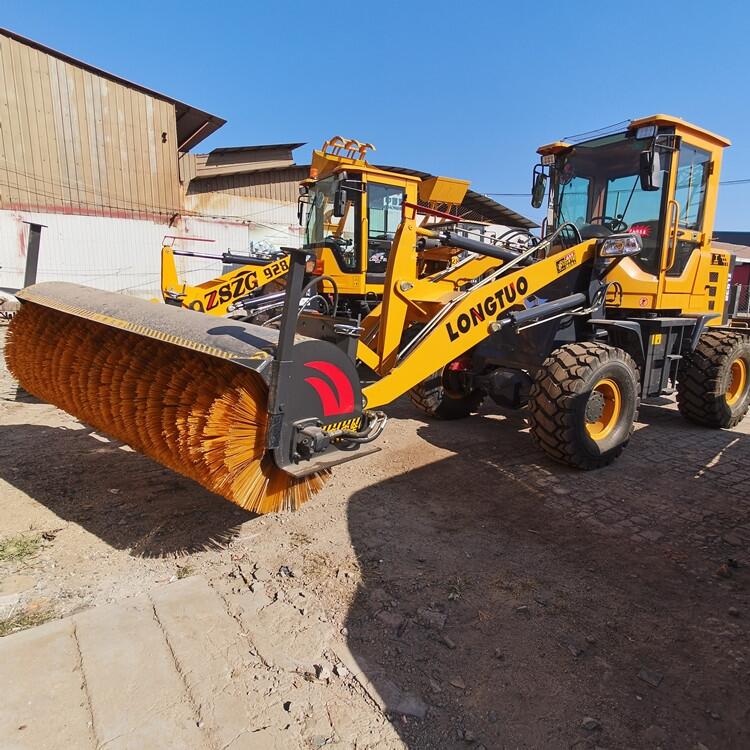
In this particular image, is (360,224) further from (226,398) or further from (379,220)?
(226,398)

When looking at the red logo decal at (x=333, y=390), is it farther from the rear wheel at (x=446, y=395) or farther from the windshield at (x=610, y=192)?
the windshield at (x=610, y=192)

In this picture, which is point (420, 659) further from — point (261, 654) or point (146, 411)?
point (146, 411)

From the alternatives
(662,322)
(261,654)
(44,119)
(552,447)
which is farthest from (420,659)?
(44,119)

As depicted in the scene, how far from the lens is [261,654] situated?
7.29ft

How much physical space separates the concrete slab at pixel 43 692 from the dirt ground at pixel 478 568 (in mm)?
234

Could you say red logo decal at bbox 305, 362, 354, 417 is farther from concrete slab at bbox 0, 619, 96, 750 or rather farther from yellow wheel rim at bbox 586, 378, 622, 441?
yellow wheel rim at bbox 586, 378, 622, 441

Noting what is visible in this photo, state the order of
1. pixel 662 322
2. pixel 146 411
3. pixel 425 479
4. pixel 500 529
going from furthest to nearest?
1. pixel 662 322
2. pixel 425 479
3. pixel 500 529
4. pixel 146 411

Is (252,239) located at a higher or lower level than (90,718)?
higher

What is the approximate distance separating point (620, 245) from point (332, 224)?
4.46 metres

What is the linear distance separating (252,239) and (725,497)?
53.1 ft

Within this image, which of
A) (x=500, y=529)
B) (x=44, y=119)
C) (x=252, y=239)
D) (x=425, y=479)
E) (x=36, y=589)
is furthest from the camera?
(x=252, y=239)

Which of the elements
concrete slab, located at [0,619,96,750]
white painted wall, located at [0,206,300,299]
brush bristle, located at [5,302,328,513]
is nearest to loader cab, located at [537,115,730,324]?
brush bristle, located at [5,302,328,513]

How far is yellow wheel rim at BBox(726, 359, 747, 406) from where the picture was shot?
581 centimetres


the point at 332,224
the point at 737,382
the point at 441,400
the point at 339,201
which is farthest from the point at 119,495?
the point at 737,382
